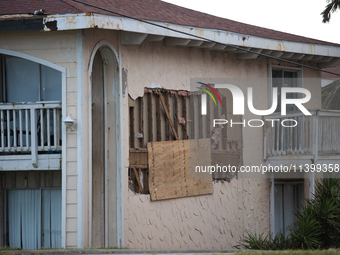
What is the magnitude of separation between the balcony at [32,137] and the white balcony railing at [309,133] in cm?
610

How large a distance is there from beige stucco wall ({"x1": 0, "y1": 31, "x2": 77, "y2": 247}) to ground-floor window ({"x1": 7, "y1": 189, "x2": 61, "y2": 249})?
128 cm

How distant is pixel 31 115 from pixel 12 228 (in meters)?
2.67

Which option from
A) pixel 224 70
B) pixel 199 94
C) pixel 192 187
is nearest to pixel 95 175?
pixel 192 187

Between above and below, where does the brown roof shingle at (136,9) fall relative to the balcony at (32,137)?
above

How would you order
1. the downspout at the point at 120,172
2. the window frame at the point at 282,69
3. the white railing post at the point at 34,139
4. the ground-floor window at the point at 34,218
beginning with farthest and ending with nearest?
the window frame at the point at 282,69 → the ground-floor window at the point at 34,218 → the downspout at the point at 120,172 → the white railing post at the point at 34,139

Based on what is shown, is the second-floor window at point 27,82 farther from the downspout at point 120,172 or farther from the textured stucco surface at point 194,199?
the textured stucco surface at point 194,199

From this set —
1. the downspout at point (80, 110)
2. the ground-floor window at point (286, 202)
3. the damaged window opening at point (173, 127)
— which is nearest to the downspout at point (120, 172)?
the damaged window opening at point (173, 127)

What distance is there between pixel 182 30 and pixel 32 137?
403cm

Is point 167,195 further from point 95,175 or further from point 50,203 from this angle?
point 50,203

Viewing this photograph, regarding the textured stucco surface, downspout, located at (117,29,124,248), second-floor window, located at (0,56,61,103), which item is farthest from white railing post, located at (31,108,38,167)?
the textured stucco surface

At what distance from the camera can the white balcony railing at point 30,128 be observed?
9.38 meters

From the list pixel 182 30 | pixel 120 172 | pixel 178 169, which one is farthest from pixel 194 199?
pixel 182 30

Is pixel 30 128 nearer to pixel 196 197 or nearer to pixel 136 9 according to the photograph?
pixel 136 9

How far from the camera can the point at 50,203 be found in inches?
399
